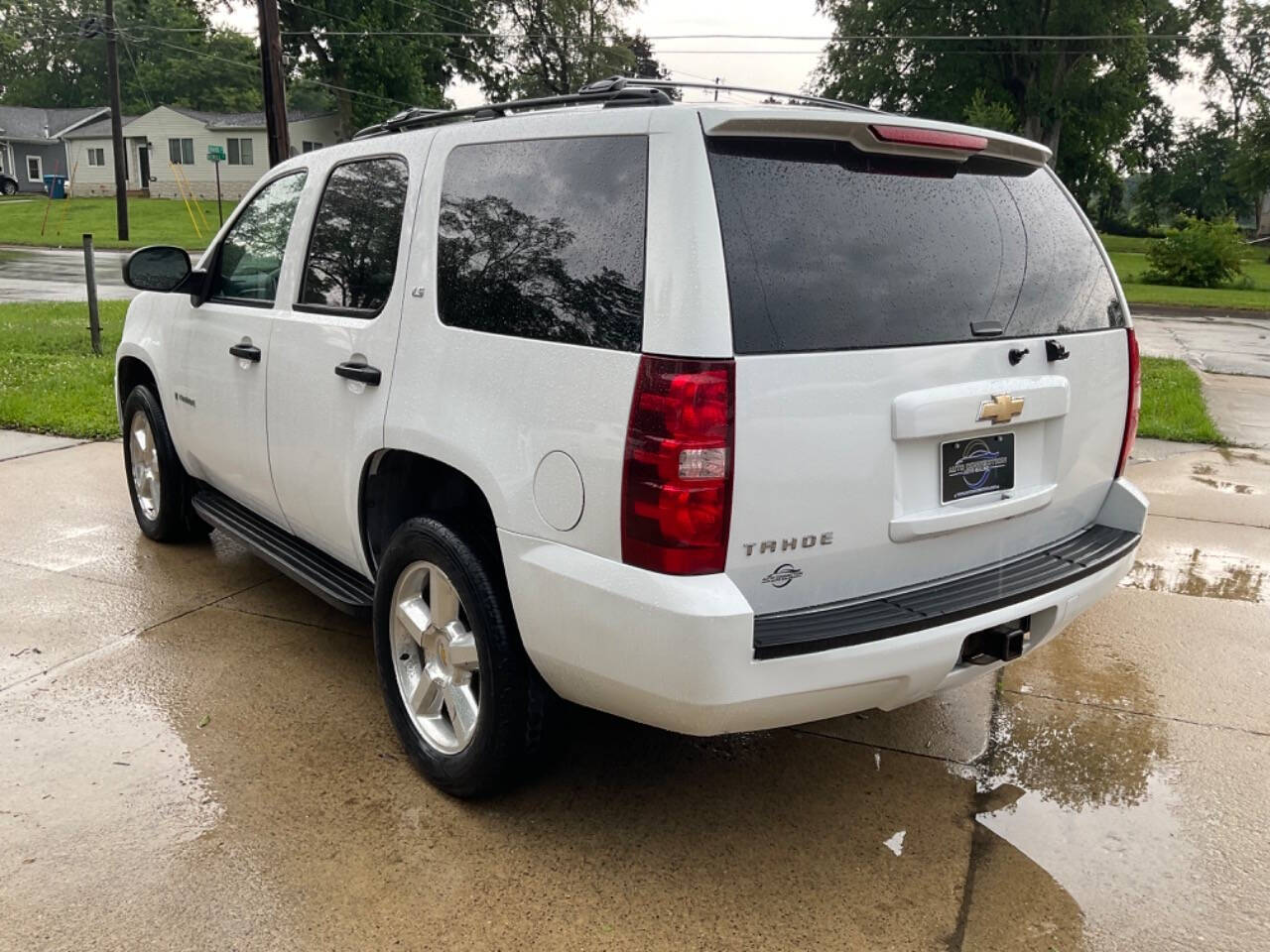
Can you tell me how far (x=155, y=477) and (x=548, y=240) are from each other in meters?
3.42

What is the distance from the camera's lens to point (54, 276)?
22625 millimetres

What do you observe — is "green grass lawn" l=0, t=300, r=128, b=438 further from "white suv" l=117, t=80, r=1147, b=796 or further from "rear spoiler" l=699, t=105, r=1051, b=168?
"rear spoiler" l=699, t=105, r=1051, b=168

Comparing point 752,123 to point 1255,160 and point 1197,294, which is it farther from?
point 1255,160

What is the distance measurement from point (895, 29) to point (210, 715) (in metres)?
48.4

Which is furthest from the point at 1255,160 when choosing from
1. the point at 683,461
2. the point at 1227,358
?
the point at 683,461

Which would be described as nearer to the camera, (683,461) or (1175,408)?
(683,461)

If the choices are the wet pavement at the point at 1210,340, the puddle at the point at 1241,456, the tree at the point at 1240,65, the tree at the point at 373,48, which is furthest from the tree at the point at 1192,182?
the puddle at the point at 1241,456

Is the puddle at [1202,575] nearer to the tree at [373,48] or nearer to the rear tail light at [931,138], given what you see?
the rear tail light at [931,138]

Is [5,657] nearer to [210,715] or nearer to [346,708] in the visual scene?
[210,715]

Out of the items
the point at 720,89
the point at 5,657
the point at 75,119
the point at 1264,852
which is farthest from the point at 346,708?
the point at 75,119

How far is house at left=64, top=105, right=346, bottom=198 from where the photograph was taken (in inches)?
2168

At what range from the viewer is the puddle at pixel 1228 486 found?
704cm

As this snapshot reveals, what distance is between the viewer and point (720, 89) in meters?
2.94

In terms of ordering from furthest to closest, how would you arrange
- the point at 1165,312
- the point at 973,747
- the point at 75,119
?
the point at 75,119, the point at 1165,312, the point at 973,747
